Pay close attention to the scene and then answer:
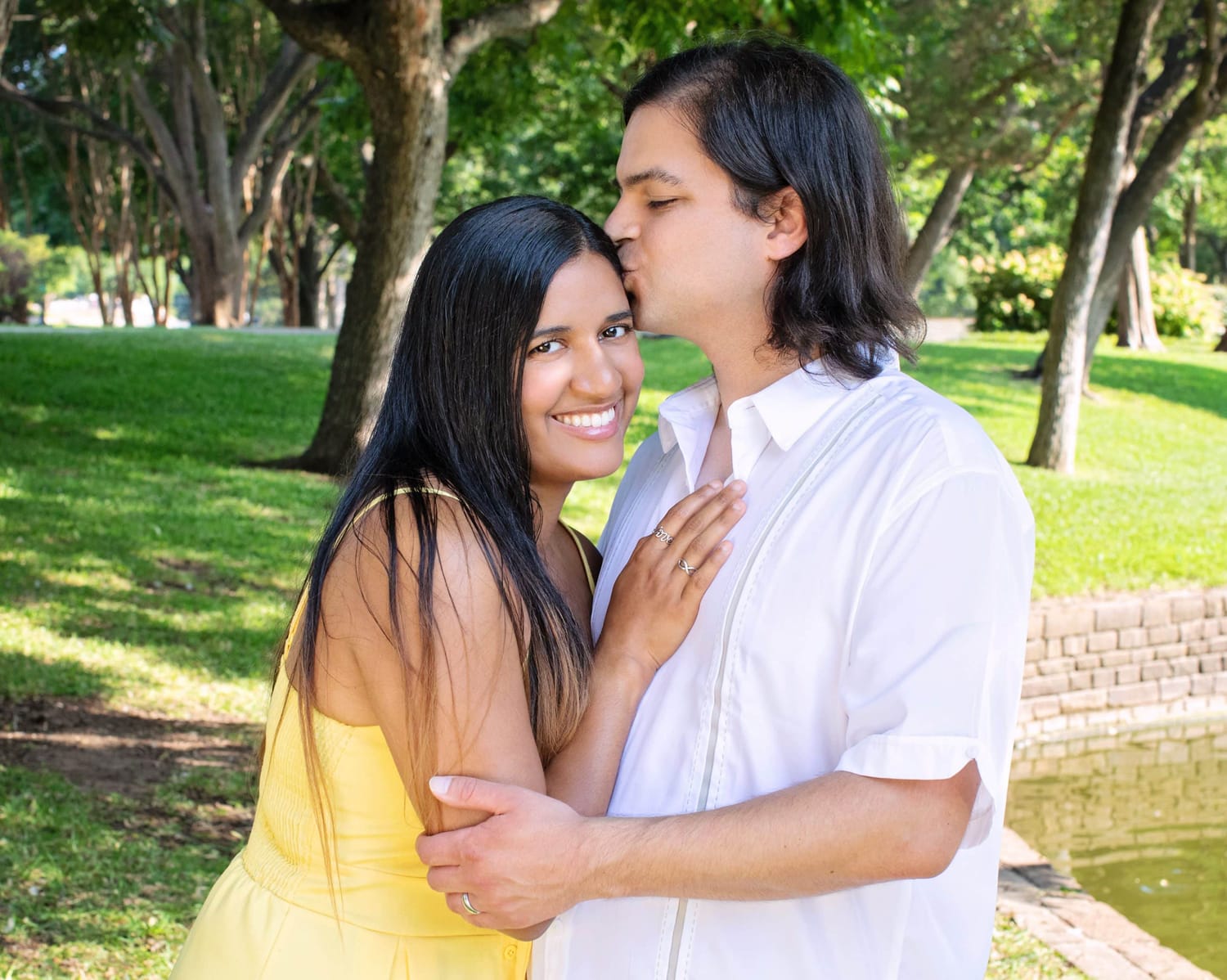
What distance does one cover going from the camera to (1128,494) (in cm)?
1090

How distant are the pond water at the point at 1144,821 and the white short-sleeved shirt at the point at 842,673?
4.09m

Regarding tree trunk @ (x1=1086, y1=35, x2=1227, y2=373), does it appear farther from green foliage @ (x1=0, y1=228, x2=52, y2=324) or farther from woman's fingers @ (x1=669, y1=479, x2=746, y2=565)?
green foliage @ (x1=0, y1=228, x2=52, y2=324)

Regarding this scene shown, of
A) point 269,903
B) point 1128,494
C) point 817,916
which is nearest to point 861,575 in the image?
point 817,916

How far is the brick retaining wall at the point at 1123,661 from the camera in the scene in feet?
26.1

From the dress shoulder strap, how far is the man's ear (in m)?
0.71

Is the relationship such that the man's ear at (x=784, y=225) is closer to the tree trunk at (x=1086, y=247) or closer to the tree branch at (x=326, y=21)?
the tree branch at (x=326, y=21)

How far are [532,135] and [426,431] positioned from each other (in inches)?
969

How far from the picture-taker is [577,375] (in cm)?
218

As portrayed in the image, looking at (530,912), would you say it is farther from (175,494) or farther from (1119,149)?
(1119,149)

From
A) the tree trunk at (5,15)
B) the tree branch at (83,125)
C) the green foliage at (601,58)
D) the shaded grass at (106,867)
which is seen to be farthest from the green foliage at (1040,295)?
the shaded grass at (106,867)

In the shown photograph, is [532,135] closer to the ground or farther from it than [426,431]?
farther from it

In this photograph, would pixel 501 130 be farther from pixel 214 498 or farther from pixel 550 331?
pixel 550 331

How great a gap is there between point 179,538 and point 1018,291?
58.3ft

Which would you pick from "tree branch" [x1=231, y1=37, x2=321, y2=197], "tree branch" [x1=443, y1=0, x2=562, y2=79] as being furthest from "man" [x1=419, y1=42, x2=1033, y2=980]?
"tree branch" [x1=231, y1=37, x2=321, y2=197]
